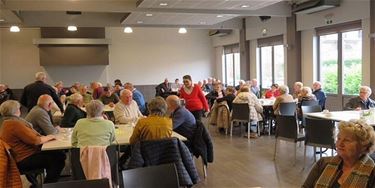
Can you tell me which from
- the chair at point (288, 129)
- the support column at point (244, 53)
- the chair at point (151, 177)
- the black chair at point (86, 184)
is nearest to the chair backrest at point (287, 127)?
the chair at point (288, 129)

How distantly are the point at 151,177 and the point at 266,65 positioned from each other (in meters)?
10.8

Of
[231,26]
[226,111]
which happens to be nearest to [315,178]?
[226,111]

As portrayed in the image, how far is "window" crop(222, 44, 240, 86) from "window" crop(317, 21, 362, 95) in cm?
494

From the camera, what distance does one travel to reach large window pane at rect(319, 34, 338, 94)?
9680 mm

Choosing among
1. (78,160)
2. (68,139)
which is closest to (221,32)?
(68,139)

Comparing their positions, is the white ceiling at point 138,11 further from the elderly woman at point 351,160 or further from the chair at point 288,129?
the elderly woman at point 351,160

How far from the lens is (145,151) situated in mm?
3695

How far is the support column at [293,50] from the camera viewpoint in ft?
35.2

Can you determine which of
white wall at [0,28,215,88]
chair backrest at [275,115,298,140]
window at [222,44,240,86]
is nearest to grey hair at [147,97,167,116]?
chair backrest at [275,115,298,140]

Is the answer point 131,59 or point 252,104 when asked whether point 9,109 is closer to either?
point 252,104

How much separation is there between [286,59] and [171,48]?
6.00 m

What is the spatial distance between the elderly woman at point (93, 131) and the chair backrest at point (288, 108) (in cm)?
399

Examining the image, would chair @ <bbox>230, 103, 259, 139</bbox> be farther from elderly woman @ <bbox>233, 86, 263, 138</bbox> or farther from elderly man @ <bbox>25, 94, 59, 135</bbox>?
elderly man @ <bbox>25, 94, 59, 135</bbox>

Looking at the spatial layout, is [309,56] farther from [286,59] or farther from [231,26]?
[231,26]
